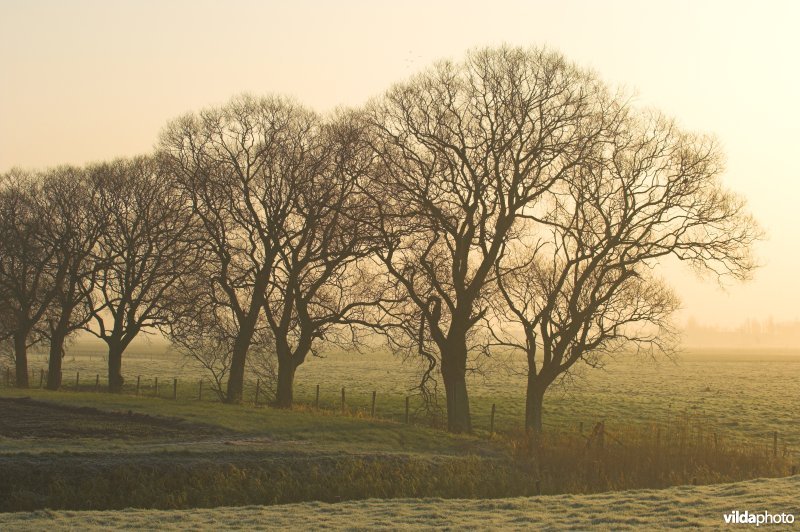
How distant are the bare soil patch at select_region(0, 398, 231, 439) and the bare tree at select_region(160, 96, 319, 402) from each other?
11407mm

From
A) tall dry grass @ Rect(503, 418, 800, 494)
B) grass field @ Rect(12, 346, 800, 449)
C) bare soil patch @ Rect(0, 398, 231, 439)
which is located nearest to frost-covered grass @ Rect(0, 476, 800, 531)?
tall dry grass @ Rect(503, 418, 800, 494)

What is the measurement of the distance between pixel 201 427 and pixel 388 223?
12.0 metres

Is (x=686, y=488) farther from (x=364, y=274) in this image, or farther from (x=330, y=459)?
(x=364, y=274)

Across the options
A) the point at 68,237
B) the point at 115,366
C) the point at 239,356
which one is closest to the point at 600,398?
the point at 239,356

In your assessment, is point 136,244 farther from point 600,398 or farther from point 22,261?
point 600,398

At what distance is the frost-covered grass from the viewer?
57.5 feet

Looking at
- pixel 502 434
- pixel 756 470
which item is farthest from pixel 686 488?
pixel 502 434

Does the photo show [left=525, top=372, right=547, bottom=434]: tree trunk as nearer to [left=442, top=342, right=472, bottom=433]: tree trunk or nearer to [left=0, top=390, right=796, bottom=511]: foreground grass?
[left=442, top=342, right=472, bottom=433]: tree trunk

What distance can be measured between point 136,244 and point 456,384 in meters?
24.0

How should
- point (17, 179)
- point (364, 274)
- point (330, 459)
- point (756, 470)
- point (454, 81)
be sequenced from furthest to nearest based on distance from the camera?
point (17, 179)
point (364, 274)
point (454, 81)
point (756, 470)
point (330, 459)

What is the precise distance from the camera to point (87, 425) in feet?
102

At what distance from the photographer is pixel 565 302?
38.9 meters

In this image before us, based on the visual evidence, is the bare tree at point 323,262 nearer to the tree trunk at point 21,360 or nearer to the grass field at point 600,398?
the grass field at point 600,398

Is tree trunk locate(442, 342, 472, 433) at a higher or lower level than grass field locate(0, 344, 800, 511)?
higher
